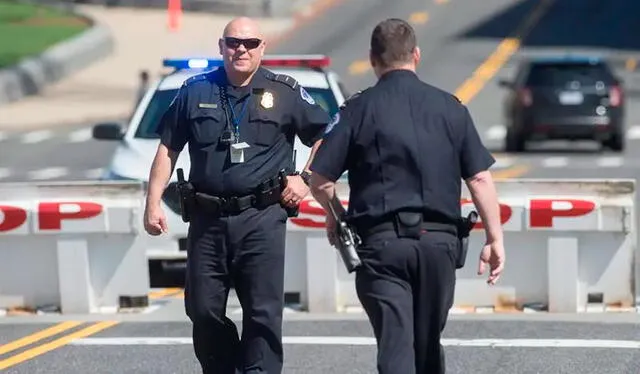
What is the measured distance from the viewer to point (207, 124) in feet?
24.3

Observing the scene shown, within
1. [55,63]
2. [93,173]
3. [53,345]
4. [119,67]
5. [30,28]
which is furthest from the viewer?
[30,28]

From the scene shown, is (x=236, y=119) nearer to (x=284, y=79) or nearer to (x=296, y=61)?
(x=284, y=79)

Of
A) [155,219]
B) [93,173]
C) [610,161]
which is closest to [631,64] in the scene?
[610,161]

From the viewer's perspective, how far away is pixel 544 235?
36.0 feet

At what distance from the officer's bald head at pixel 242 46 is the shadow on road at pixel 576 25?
3919cm

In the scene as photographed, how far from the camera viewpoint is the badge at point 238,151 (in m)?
7.35

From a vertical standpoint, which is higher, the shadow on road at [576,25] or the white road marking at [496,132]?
the shadow on road at [576,25]

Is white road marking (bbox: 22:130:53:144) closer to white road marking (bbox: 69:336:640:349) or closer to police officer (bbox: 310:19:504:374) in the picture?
white road marking (bbox: 69:336:640:349)

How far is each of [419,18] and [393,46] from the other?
140 ft

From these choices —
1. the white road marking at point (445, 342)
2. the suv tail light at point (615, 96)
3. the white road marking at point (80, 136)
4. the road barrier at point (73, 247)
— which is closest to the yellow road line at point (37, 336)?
the white road marking at point (445, 342)

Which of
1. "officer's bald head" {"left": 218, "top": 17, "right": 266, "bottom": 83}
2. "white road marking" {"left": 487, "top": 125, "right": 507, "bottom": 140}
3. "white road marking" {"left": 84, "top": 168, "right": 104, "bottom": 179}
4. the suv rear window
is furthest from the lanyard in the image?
"white road marking" {"left": 487, "top": 125, "right": 507, "bottom": 140}

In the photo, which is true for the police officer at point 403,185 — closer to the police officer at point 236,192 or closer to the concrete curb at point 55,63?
the police officer at point 236,192

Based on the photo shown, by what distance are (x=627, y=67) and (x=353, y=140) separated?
37272mm

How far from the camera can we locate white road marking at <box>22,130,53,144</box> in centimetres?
2934
